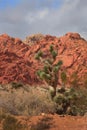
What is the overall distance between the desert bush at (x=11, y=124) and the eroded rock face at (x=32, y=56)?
1224 inches

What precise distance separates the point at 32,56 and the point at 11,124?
2091 inches

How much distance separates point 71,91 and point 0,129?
8350 mm

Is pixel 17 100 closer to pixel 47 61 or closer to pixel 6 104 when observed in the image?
pixel 6 104

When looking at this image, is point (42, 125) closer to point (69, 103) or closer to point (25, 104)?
point (25, 104)

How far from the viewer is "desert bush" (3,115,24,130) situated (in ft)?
42.4

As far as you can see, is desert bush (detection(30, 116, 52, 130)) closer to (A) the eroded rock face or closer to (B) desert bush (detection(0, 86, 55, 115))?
(B) desert bush (detection(0, 86, 55, 115))

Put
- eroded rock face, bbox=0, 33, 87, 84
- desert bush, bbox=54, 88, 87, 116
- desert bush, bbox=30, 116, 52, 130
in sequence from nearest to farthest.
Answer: desert bush, bbox=30, 116, 52, 130, desert bush, bbox=54, 88, 87, 116, eroded rock face, bbox=0, 33, 87, 84

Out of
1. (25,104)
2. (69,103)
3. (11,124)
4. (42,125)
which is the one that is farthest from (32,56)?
(11,124)

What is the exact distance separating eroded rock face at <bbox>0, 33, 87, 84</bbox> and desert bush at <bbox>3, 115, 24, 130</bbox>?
31094 mm

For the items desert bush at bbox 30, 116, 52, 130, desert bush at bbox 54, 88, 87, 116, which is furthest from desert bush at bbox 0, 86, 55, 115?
desert bush at bbox 30, 116, 52, 130

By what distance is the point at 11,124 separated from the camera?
524 inches

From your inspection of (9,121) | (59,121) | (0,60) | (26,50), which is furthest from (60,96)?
(26,50)

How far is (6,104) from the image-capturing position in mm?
17938

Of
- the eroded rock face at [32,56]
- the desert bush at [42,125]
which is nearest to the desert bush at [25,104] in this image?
the desert bush at [42,125]
